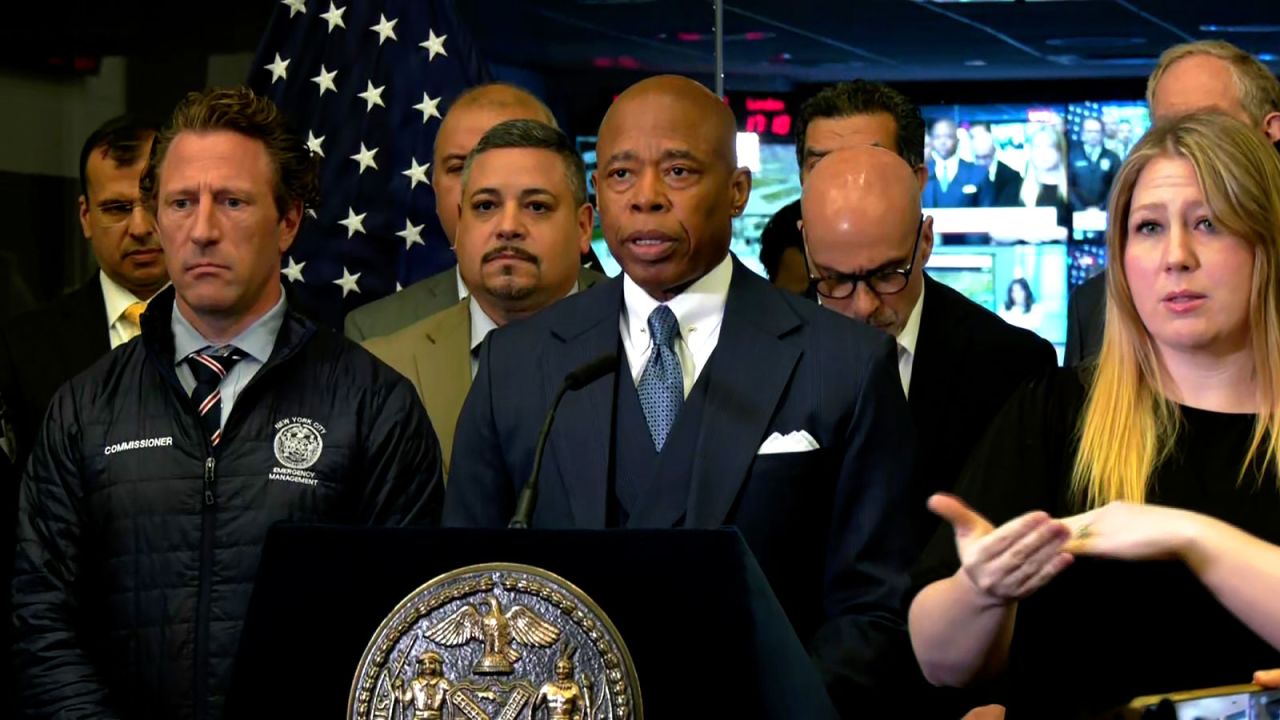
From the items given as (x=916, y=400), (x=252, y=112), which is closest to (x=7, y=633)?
(x=252, y=112)

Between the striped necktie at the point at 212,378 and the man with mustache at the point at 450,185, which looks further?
the man with mustache at the point at 450,185

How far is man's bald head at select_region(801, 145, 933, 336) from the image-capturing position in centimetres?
334

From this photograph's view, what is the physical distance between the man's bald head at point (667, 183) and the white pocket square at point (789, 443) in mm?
321

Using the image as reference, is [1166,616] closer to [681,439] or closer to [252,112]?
[681,439]

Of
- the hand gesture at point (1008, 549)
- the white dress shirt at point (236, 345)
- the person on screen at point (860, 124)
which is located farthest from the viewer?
the person on screen at point (860, 124)

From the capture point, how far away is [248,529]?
279 cm

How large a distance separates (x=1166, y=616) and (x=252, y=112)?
1721 mm

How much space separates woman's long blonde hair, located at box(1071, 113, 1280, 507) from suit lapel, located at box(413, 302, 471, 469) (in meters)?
1.54

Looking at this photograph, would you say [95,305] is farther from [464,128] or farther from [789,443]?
[789,443]

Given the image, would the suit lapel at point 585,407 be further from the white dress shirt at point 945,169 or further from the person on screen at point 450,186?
the white dress shirt at point 945,169

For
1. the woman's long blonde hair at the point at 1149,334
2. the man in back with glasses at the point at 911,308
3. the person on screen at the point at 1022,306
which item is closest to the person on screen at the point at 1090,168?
the person on screen at the point at 1022,306

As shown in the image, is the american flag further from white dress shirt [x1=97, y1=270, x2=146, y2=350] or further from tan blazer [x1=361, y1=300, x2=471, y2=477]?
tan blazer [x1=361, y1=300, x2=471, y2=477]

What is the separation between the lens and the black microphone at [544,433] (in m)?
2.11

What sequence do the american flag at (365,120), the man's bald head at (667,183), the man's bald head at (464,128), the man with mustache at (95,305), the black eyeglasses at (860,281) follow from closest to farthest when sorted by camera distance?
the man's bald head at (667,183), the black eyeglasses at (860,281), the man with mustache at (95,305), the man's bald head at (464,128), the american flag at (365,120)
